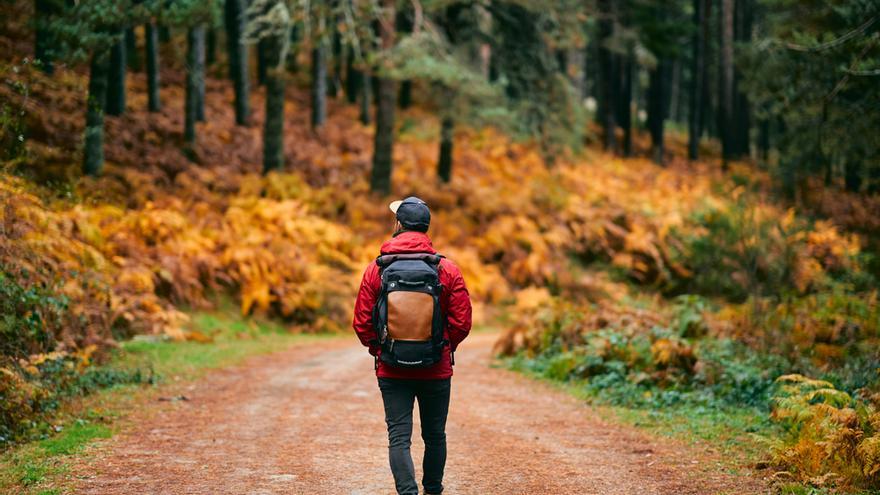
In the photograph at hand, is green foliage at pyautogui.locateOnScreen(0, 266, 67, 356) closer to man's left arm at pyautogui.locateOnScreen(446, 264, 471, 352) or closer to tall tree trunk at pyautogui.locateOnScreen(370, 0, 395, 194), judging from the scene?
man's left arm at pyautogui.locateOnScreen(446, 264, 471, 352)

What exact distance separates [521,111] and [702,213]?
22.7 ft

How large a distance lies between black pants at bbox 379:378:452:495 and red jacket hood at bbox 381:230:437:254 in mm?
854

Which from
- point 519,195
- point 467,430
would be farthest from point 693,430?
point 519,195

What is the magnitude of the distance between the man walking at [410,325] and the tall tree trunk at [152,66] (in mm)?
18676

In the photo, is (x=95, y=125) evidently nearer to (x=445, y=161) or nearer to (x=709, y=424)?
(x=445, y=161)

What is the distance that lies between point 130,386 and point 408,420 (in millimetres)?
5588

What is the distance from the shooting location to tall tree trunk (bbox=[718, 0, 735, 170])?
3238 cm

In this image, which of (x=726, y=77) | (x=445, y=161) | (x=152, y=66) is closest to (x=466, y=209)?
(x=445, y=161)

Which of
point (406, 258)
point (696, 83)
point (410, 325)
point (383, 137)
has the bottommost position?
point (410, 325)

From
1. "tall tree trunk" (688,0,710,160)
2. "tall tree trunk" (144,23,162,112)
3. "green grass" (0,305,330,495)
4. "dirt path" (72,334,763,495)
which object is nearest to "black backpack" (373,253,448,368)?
"dirt path" (72,334,763,495)

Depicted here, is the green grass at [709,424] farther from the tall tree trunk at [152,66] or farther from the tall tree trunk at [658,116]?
the tall tree trunk at [658,116]

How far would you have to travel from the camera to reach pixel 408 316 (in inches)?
199

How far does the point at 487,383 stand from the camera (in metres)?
11.1

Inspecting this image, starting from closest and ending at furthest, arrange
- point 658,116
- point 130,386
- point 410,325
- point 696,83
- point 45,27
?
point 410,325, point 130,386, point 45,27, point 658,116, point 696,83
